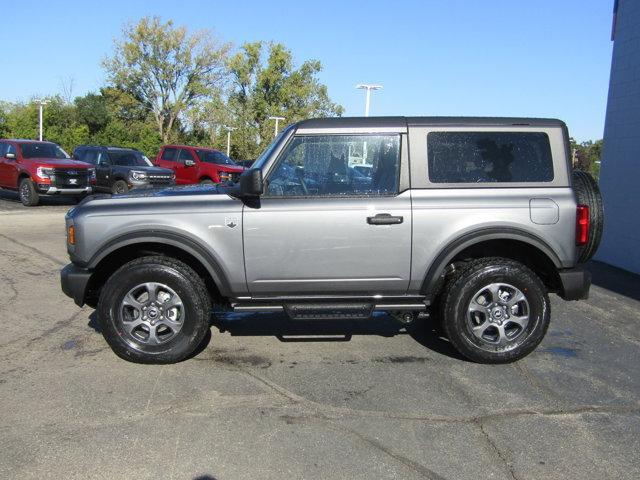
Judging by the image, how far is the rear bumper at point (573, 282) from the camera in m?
4.81

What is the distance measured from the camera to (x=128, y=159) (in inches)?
796

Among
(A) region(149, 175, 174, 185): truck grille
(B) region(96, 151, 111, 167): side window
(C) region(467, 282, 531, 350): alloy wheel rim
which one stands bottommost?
(C) region(467, 282, 531, 350): alloy wheel rim

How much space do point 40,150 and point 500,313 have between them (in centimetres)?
1647

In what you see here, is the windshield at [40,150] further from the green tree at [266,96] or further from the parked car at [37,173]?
the green tree at [266,96]

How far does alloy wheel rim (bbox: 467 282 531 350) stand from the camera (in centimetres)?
484

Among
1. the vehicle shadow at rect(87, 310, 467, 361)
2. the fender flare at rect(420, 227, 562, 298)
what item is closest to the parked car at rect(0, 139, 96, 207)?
the vehicle shadow at rect(87, 310, 467, 361)

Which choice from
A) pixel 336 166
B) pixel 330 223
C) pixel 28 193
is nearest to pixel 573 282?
pixel 330 223

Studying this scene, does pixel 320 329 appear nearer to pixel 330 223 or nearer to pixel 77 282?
pixel 330 223

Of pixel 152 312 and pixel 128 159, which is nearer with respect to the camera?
pixel 152 312

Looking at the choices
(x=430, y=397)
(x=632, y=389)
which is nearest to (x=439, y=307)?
(x=430, y=397)

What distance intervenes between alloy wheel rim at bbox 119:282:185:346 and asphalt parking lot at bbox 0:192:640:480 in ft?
0.85

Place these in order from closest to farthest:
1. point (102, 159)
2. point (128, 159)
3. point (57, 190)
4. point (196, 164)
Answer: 1. point (57, 190)
2. point (196, 164)
3. point (102, 159)
4. point (128, 159)

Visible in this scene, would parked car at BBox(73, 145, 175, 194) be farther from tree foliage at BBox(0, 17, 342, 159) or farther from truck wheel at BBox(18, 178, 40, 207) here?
tree foliage at BBox(0, 17, 342, 159)

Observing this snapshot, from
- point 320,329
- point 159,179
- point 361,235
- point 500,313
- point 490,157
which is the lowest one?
point 320,329
